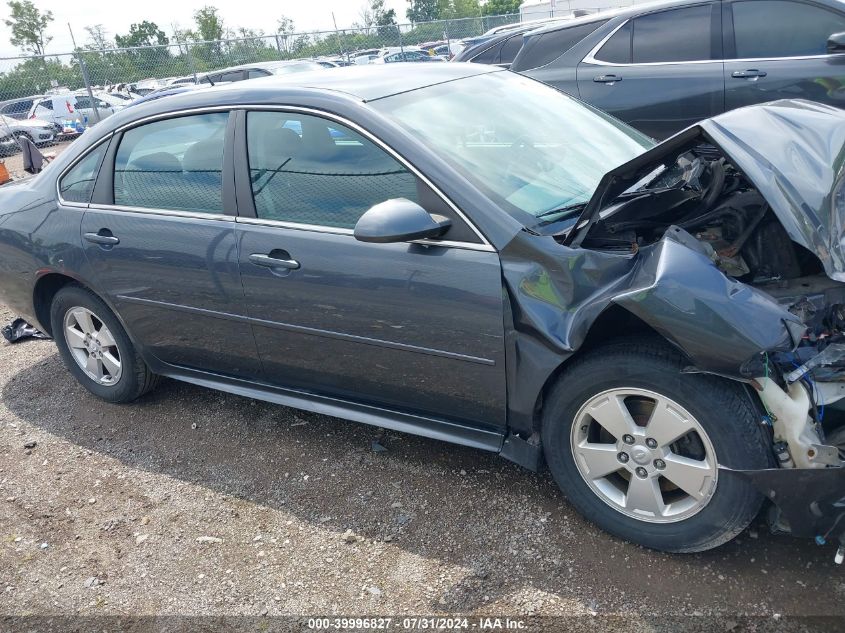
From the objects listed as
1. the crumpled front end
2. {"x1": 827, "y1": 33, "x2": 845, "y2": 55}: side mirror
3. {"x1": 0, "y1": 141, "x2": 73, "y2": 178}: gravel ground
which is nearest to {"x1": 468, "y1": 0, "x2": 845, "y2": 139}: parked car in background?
{"x1": 827, "y1": 33, "x2": 845, "y2": 55}: side mirror

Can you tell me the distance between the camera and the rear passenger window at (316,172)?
295cm

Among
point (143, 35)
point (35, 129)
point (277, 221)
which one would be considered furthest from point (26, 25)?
point (277, 221)

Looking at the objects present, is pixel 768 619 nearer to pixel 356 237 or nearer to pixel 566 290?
pixel 566 290

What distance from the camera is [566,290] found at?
101 inches

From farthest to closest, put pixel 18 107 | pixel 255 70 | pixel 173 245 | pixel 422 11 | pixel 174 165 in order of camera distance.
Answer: pixel 422 11 → pixel 18 107 → pixel 255 70 → pixel 174 165 → pixel 173 245

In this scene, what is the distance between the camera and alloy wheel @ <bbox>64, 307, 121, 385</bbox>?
4113 millimetres

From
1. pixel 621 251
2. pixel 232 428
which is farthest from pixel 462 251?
pixel 232 428

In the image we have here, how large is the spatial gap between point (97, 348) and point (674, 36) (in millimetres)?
5127

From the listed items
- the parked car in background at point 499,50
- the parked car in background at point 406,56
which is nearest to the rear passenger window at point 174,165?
the parked car in background at point 499,50

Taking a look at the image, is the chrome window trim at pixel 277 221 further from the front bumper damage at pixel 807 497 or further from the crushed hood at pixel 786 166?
the front bumper damage at pixel 807 497

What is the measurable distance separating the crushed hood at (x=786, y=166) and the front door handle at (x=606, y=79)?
149 inches

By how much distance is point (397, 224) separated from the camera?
8.71 feet

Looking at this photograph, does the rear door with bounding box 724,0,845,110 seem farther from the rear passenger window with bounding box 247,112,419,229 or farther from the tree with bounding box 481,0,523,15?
→ the tree with bounding box 481,0,523,15

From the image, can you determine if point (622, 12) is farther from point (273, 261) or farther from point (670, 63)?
point (273, 261)
